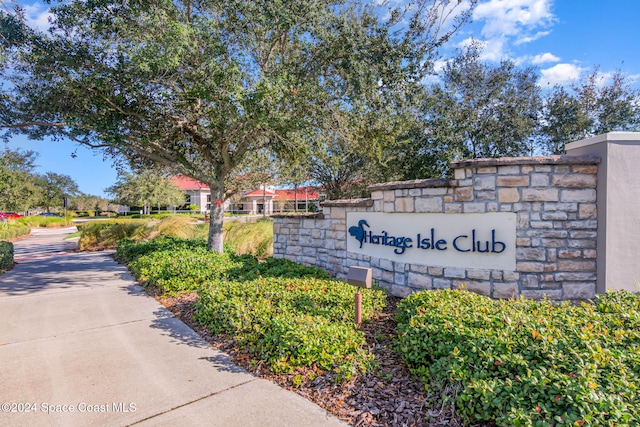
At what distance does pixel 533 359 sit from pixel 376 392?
4.36ft

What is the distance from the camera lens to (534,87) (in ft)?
41.5

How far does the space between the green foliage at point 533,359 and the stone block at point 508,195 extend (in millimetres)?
1692

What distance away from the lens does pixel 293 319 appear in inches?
155

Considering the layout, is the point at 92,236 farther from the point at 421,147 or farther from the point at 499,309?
the point at 499,309

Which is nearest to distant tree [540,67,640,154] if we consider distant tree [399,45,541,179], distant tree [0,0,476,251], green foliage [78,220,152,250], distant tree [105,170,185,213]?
distant tree [399,45,541,179]

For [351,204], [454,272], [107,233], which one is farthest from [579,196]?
[107,233]

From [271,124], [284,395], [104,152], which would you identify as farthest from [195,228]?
[284,395]

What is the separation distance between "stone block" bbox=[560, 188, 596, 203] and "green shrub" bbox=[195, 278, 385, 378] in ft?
9.87

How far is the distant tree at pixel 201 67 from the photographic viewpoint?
20.7 feet

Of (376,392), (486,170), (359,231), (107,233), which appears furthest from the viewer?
(107,233)

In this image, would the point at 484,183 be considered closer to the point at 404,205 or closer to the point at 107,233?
the point at 404,205

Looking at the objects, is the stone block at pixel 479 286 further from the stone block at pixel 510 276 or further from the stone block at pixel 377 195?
the stone block at pixel 377 195

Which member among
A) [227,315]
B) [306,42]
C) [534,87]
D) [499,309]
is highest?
[534,87]

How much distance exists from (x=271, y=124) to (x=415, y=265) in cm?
388
